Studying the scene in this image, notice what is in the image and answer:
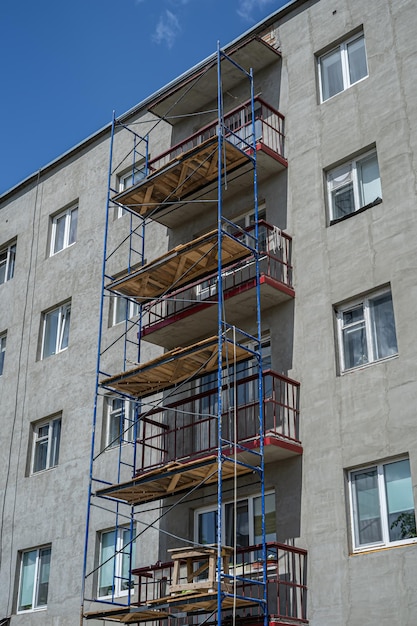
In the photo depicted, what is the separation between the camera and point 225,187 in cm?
2117

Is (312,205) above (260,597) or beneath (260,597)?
above

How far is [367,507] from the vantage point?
15.9 meters

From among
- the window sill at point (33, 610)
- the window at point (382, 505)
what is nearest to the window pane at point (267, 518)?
the window at point (382, 505)

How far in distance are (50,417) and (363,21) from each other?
41.7 feet

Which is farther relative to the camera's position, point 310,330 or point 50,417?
point 50,417

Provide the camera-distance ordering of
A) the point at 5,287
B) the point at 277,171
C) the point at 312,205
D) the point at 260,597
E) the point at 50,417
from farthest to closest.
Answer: the point at 5,287 → the point at 50,417 → the point at 277,171 → the point at 312,205 → the point at 260,597

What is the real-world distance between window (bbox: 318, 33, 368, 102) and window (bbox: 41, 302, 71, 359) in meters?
9.59

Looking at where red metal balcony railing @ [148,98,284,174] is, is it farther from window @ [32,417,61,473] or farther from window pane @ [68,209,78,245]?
window @ [32,417,61,473]

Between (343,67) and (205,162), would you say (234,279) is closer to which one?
(205,162)

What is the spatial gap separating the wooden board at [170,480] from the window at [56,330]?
6.52 metres

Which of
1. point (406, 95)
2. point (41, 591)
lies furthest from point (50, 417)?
point (406, 95)

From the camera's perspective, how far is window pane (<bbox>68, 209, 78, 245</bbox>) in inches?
1041

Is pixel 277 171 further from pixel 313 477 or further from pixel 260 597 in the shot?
pixel 260 597

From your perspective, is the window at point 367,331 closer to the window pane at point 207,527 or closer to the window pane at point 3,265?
the window pane at point 207,527
